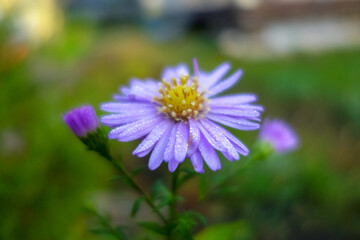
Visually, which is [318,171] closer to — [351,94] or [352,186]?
[352,186]

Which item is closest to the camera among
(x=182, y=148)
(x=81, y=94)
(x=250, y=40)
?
(x=182, y=148)

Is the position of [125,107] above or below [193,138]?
above

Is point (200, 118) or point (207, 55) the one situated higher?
point (207, 55)

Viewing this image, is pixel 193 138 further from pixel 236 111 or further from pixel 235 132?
pixel 235 132

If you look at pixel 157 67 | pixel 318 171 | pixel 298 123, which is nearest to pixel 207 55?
pixel 157 67

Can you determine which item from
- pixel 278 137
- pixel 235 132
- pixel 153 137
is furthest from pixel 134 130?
pixel 235 132

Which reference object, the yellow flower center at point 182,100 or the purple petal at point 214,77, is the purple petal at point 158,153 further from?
the purple petal at point 214,77
